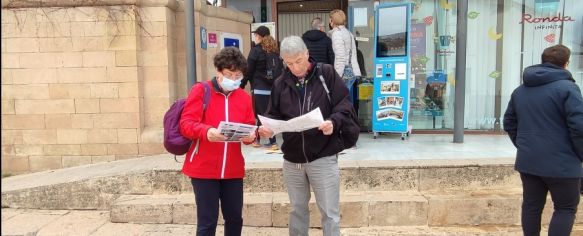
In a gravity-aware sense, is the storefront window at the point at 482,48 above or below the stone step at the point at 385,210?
above

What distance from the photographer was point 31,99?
6262mm

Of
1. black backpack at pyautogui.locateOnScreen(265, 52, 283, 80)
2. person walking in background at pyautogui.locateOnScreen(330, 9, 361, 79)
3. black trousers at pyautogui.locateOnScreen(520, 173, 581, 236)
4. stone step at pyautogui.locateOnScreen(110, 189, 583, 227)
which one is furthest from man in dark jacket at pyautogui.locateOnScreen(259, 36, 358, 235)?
person walking in background at pyautogui.locateOnScreen(330, 9, 361, 79)

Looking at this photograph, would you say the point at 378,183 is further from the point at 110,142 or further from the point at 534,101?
the point at 110,142

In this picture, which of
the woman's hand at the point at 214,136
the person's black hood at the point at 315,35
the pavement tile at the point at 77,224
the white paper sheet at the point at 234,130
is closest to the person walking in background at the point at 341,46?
the person's black hood at the point at 315,35

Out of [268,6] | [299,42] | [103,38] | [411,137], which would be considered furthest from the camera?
[268,6]

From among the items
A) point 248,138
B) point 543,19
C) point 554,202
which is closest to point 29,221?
point 248,138

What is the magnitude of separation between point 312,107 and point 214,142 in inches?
30.0

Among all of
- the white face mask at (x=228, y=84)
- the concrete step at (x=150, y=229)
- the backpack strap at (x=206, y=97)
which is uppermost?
the white face mask at (x=228, y=84)

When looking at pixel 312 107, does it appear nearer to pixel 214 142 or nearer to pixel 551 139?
pixel 214 142

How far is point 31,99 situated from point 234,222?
4.35m

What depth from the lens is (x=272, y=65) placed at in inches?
233

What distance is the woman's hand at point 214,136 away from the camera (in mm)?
3097

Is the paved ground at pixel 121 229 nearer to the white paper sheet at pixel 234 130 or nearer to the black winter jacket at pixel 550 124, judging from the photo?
the black winter jacket at pixel 550 124

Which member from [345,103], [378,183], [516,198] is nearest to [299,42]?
[345,103]
